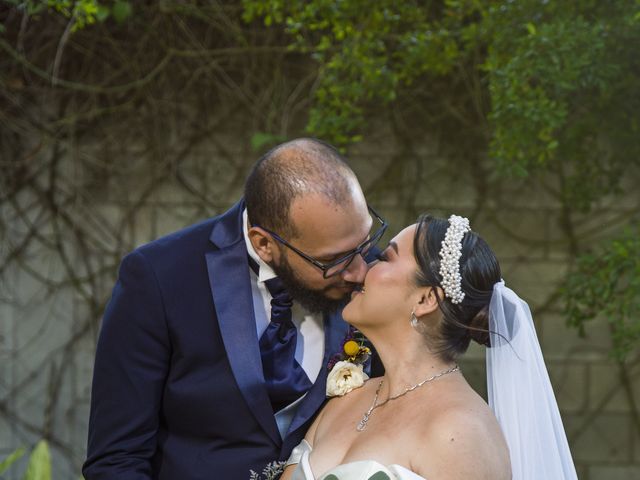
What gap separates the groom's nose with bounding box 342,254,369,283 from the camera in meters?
2.31

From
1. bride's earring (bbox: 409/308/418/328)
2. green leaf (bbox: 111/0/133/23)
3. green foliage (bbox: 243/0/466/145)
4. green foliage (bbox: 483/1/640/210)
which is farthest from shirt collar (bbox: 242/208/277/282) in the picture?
green leaf (bbox: 111/0/133/23)

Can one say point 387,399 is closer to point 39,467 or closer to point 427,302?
point 427,302

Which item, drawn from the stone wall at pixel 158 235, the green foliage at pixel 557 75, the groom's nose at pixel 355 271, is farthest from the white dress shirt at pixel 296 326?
the stone wall at pixel 158 235

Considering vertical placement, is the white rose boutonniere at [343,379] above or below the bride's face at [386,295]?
below

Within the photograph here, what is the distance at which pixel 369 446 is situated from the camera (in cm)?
223

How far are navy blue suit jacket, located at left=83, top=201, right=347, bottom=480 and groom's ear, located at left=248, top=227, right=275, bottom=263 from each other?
0.06m

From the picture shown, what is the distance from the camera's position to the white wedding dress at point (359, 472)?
2064 mm

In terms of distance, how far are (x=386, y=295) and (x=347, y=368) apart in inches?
12.2

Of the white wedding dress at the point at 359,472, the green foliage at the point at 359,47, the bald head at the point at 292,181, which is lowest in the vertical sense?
the white wedding dress at the point at 359,472

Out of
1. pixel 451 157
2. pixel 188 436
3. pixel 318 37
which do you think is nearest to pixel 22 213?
pixel 318 37

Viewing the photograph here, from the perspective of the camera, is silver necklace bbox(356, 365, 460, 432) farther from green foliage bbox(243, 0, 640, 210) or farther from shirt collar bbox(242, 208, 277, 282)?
green foliage bbox(243, 0, 640, 210)

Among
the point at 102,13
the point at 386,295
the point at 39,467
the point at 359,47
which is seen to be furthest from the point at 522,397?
the point at 102,13

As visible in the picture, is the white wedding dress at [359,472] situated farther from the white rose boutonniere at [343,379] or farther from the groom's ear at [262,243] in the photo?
the groom's ear at [262,243]

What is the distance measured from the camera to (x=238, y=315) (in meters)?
2.42
